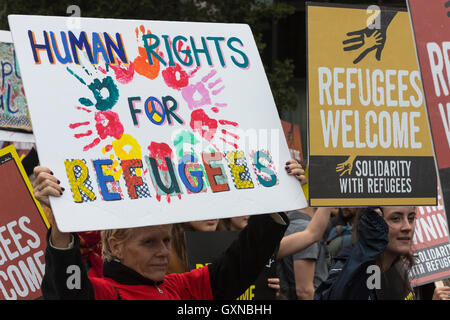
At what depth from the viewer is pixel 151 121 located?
3.15m

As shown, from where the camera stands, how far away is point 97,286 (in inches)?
117

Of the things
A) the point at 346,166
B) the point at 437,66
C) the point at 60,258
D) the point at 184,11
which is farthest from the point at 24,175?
the point at 184,11

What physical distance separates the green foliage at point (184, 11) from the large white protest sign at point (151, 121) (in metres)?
6.76

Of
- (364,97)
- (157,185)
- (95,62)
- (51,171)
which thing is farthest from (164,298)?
(364,97)

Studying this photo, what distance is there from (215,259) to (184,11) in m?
7.27

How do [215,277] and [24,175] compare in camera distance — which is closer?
[215,277]

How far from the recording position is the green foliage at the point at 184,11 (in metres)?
10.0

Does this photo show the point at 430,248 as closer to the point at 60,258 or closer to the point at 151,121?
the point at 151,121

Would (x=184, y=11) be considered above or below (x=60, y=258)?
above

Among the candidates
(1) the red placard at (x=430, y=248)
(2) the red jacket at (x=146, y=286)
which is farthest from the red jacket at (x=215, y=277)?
(1) the red placard at (x=430, y=248)

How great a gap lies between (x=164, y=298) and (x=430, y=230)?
86.9 inches

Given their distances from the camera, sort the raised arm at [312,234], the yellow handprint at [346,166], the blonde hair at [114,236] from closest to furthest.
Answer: the blonde hair at [114,236], the yellow handprint at [346,166], the raised arm at [312,234]

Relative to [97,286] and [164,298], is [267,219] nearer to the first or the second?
[164,298]

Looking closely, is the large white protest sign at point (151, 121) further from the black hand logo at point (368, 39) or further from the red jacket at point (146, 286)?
the black hand logo at point (368, 39)
